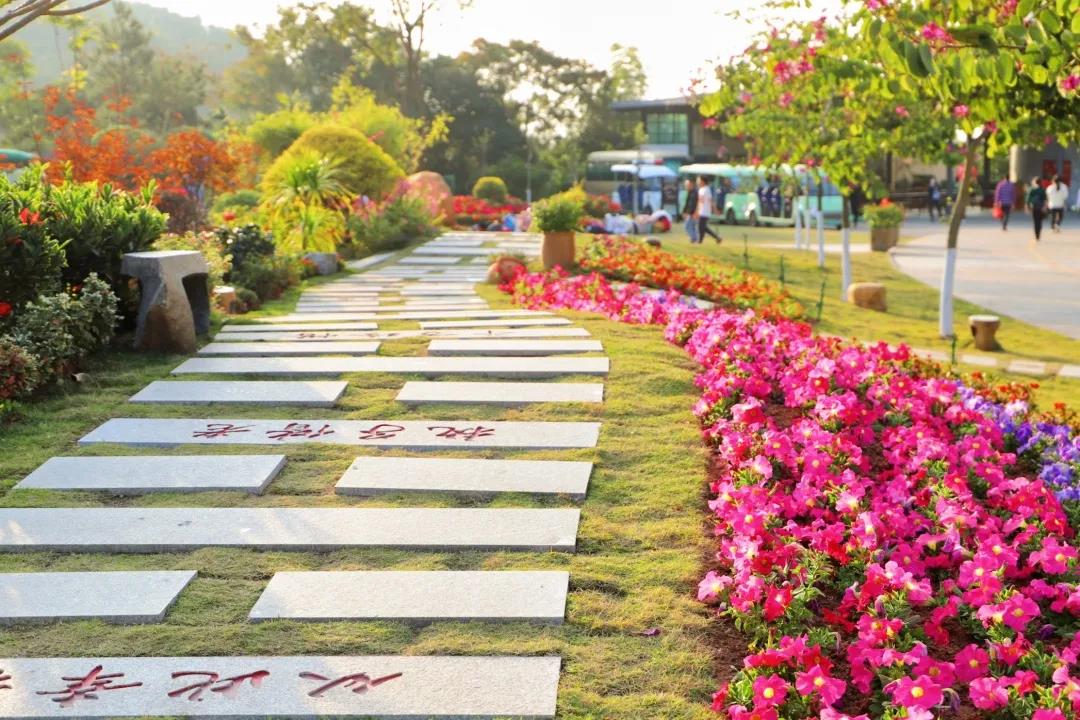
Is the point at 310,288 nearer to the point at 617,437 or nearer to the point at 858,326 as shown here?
the point at 858,326

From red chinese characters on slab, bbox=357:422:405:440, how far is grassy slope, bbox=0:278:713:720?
200 millimetres

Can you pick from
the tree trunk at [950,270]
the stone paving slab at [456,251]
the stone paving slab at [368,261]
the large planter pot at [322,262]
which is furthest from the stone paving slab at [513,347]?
the stone paving slab at [456,251]

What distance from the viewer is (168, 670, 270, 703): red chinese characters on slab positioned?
3.01 m

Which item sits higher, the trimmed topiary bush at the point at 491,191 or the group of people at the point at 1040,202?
the trimmed topiary bush at the point at 491,191

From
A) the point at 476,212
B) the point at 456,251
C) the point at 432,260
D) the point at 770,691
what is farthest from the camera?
the point at 476,212

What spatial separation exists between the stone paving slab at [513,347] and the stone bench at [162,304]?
160 cm

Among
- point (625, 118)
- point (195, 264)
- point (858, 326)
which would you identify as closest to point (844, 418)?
point (195, 264)

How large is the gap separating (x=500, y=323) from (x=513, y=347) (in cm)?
149

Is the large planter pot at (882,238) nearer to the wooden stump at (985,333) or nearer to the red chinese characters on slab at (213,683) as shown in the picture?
the wooden stump at (985,333)

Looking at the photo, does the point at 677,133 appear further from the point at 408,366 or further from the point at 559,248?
the point at 408,366

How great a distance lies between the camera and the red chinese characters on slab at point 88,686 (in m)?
2.97

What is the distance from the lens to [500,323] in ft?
28.5

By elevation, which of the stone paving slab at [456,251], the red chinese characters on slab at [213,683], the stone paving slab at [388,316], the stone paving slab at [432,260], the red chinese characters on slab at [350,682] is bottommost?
the stone paving slab at [432,260]

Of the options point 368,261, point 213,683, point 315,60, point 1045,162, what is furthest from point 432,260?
point 315,60
